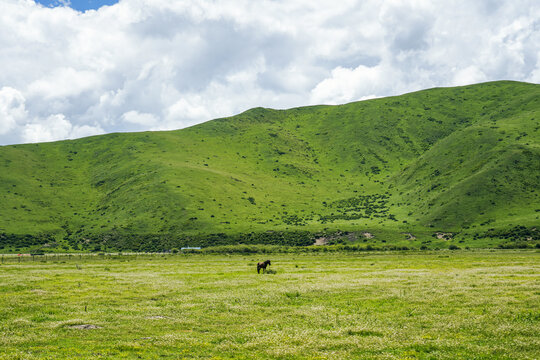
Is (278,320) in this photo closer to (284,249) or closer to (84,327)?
(84,327)

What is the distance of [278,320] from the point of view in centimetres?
2402

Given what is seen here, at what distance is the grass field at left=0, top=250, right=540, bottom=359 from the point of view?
17.7 meters

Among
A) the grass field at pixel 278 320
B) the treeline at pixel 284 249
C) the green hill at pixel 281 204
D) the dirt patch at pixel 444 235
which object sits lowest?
the treeline at pixel 284 249

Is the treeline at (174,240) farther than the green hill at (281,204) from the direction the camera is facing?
No

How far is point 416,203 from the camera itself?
6289 inches

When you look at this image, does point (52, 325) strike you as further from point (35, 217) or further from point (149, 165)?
point (149, 165)

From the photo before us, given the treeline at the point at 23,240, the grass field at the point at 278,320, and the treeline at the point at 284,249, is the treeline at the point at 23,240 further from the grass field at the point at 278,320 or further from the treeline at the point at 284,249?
the grass field at the point at 278,320

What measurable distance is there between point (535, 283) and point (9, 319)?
42147 millimetres

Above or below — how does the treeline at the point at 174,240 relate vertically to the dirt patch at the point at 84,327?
below

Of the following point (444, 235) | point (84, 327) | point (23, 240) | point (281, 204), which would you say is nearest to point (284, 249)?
point (444, 235)

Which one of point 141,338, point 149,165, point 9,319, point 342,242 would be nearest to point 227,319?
point 141,338

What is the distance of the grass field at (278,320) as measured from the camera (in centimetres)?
1766

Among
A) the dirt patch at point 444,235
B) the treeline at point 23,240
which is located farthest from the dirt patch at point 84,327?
the treeline at point 23,240

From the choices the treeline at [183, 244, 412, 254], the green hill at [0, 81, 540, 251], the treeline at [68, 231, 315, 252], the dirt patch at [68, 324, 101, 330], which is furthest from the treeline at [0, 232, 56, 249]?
the dirt patch at [68, 324, 101, 330]
